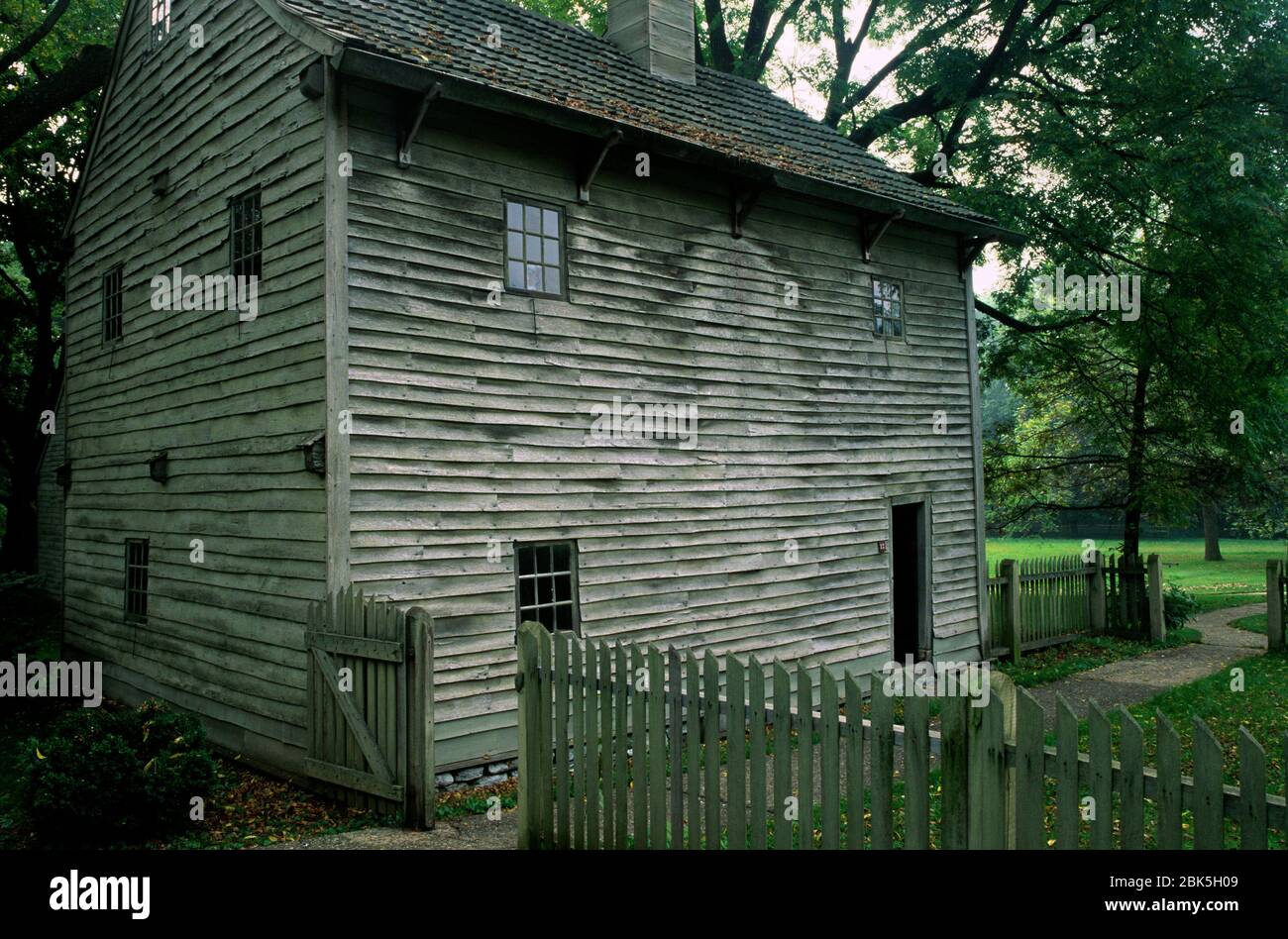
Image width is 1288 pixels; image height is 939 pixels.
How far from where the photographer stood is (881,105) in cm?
2536

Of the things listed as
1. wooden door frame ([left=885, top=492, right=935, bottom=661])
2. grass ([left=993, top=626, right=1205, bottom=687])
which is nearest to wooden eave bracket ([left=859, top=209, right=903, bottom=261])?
wooden door frame ([left=885, top=492, right=935, bottom=661])

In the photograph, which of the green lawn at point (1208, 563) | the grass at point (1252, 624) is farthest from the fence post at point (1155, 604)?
the grass at point (1252, 624)

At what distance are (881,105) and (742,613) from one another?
732 inches

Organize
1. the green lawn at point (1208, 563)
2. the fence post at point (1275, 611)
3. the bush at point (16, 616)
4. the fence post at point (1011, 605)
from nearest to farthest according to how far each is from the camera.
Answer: the bush at point (16, 616) → the fence post at point (1011, 605) → the fence post at point (1275, 611) → the green lawn at point (1208, 563)

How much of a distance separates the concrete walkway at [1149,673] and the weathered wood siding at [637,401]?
203 cm

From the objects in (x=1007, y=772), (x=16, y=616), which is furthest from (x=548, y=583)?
(x=16, y=616)

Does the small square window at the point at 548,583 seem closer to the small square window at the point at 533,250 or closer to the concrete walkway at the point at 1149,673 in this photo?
the small square window at the point at 533,250

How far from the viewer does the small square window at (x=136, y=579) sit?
12.4 metres

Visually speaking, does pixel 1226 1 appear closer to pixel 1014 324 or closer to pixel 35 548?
pixel 1014 324

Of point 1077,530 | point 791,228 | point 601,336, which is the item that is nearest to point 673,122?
point 791,228

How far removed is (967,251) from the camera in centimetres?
1559

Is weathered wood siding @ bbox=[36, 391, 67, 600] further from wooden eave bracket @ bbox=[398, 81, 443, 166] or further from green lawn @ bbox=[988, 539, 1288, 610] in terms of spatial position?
green lawn @ bbox=[988, 539, 1288, 610]

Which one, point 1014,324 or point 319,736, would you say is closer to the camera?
point 319,736

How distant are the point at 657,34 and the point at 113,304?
29.7 ft
